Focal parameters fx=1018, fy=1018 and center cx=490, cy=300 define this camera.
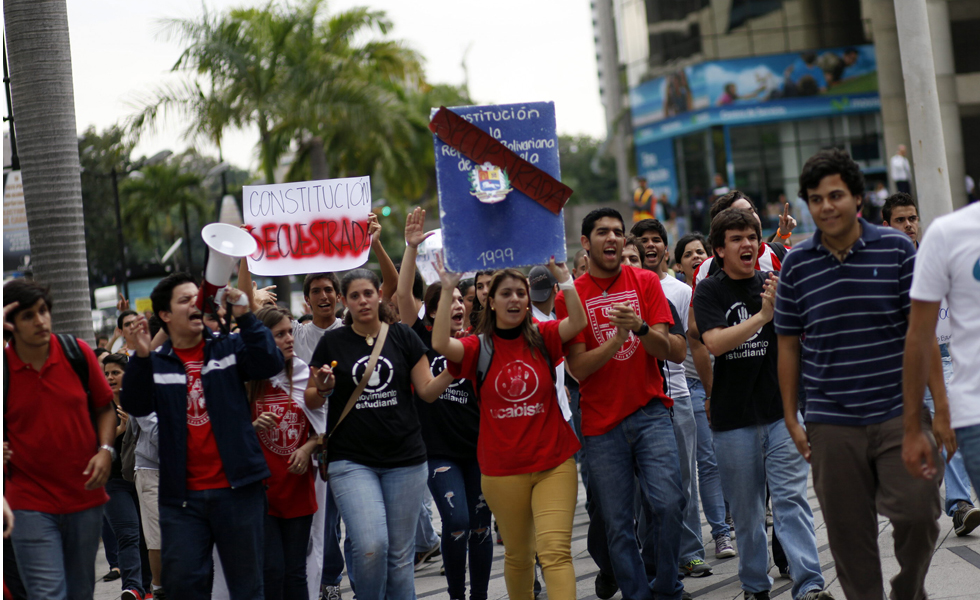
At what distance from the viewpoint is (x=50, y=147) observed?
8.93m

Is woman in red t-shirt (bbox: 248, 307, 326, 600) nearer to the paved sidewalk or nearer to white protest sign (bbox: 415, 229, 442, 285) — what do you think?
the paved sidewalk

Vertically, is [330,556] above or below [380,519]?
below

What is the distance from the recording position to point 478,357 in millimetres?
5453

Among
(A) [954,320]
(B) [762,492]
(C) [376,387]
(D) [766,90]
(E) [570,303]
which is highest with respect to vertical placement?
(D) [766,90]

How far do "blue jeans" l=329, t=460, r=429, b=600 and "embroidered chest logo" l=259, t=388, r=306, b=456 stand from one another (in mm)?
296

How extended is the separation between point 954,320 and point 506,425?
226 centimetres

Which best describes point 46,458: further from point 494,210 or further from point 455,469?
point 494,210

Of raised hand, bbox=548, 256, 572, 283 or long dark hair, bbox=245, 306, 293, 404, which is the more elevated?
raised hand, bbox=548, 256, 572, 283

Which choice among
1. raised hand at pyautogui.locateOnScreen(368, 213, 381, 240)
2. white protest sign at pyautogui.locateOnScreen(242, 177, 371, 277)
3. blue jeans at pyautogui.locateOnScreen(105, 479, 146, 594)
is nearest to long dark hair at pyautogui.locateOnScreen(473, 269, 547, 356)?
raised hand at pyautogui.locateOnScreen(368, 213, 381, 240)

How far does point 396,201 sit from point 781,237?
22.6 meters

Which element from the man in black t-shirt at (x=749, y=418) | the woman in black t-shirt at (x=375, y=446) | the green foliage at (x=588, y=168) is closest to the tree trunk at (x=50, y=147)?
the woman in black t-shirt at (x=375, y=446)

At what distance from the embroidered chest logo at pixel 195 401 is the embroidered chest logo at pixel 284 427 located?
55cm

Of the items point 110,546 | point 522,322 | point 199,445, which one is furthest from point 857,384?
point 110,546

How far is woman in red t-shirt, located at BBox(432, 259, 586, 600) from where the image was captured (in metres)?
5.21
